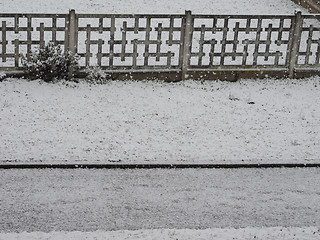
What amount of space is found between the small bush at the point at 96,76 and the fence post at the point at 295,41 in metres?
4.12

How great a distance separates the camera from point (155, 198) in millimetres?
7023

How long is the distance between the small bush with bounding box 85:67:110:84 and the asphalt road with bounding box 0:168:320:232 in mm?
4059

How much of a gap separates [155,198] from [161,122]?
288 centimetres

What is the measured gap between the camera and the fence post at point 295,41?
12102 millimetres

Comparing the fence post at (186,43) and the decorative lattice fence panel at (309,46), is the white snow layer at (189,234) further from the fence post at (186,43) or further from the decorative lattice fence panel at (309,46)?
the decorative lattice fence panel at (309,46)

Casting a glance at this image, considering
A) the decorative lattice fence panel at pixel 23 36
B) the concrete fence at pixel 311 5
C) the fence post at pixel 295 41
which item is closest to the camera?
the decorative lattice fence panel at pixel 23 36

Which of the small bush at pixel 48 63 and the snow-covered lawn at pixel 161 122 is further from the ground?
the small bush at pixel 48 63

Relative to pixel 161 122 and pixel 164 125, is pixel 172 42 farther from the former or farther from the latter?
pixel 164 125

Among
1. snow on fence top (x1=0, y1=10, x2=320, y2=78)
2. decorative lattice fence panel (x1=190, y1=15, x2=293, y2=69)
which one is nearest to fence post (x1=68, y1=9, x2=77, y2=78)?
snow on fence top (x1=0, y1=10, x2=320, y2=78)

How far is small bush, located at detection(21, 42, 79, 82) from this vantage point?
11.3 metres

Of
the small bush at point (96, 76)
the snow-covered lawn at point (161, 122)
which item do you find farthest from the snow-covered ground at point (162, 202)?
the small bush at point (96, 76)

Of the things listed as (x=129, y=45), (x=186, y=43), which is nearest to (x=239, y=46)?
(x=129, y=45)

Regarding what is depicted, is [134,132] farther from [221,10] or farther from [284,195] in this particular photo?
[221,10]

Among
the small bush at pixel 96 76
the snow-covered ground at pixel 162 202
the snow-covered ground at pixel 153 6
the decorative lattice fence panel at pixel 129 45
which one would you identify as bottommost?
the snow-covered ground at pixel 162 202
